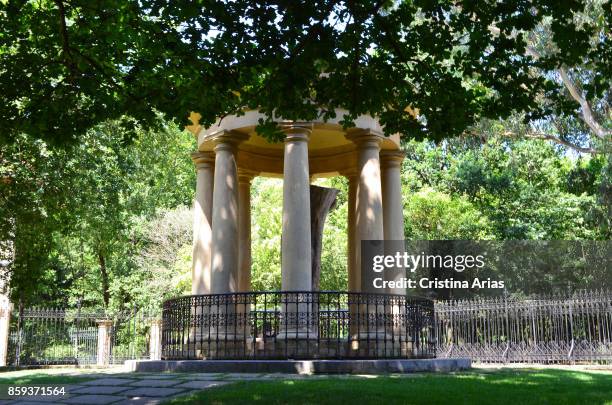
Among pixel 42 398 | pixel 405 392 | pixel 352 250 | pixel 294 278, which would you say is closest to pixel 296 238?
pixel 294 278

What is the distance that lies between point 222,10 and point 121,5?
1373mm

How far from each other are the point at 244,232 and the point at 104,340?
13.6 meters

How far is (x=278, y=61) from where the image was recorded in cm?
916

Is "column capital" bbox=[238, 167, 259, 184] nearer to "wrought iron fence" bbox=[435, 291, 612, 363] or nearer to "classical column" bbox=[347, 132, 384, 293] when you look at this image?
"classical column" bbox=[347, 132, 384, 293]

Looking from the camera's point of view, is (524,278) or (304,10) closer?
(304,10)

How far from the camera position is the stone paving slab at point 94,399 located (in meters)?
8.41

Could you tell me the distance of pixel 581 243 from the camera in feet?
115

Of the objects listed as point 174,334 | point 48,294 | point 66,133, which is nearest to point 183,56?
point 66,133

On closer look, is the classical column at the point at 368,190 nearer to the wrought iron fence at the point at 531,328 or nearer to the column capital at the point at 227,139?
the column capital at the point at 227,139

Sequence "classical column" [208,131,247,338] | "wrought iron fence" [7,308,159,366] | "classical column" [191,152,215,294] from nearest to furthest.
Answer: "classical column" [208,131,247,338]
"classical column" [191,152,215,294]
"wrought iron fence" [7,308,159,366]

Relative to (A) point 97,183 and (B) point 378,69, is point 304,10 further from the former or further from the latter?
(A) point 97,183

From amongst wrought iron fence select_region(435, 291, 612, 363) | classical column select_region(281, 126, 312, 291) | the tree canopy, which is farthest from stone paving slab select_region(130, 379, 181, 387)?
wrought iron fence select_region(435, 291, 612, 363)

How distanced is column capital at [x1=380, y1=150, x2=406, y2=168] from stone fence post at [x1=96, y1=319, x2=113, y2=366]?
17.3 m

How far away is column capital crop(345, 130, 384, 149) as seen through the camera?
16.5 m
